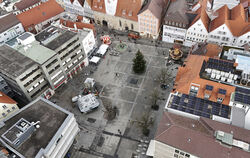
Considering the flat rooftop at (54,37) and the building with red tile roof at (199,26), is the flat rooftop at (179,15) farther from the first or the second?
the flat rooftop at (54,37)

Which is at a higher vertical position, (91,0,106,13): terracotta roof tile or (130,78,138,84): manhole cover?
(91,0,106,13): terracotta roof tile

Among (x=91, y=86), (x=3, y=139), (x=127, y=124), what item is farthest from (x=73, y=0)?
(x=3, y=139)

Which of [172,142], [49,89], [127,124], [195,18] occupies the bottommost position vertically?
[127,124]

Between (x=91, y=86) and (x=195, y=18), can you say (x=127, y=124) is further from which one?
(x=195, y=18)

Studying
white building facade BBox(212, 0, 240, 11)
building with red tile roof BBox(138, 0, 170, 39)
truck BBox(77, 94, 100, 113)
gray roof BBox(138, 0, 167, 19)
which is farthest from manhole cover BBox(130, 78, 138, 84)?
white building facade BBox(212, 0, 240, 11)

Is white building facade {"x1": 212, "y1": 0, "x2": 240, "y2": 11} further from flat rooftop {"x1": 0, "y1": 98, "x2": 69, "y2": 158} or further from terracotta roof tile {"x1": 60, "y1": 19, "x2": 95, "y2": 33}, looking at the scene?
flat rooftop {"x1": 0, "y1": 98, "x2": 69, "y2": 158}
